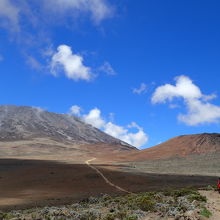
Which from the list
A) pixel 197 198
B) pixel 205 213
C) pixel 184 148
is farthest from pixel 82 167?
pixel 205 213

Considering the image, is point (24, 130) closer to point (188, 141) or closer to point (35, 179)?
point (188, 141)

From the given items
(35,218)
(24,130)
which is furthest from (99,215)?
(24,130)

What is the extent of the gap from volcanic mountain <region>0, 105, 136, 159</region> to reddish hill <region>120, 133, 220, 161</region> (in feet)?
114

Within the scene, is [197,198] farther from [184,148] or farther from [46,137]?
[46,137]

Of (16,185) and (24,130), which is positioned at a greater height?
(24,130)

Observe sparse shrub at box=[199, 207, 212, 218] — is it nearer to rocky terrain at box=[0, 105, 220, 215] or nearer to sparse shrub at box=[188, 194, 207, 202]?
rocky terrain at box=[0, 105, 220, 215]

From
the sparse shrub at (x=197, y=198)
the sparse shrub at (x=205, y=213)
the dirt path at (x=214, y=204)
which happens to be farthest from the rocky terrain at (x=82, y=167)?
the dirt path at (x=214, y=204)

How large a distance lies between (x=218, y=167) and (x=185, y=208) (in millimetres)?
43084

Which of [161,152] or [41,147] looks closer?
[161,152]

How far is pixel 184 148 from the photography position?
84.8 m

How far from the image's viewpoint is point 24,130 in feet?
535

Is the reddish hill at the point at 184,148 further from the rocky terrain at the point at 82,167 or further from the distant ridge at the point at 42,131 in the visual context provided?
the distant ridge at the point at 42,131

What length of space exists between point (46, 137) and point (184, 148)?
82798 mm

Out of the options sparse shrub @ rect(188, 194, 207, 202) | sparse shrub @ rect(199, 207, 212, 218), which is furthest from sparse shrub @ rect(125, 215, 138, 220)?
sparse shrub @ rect(188, 194, 207, 202)
